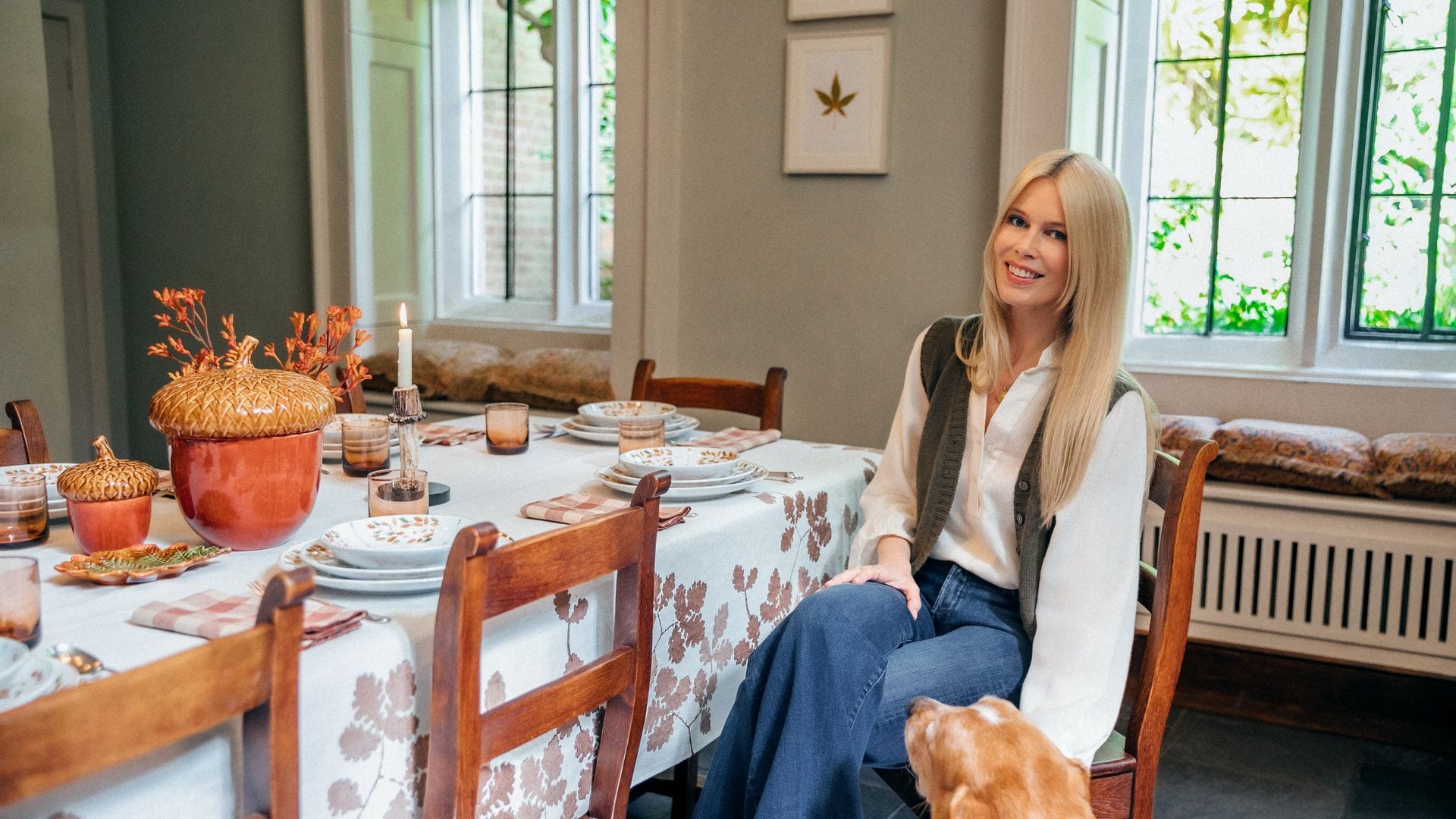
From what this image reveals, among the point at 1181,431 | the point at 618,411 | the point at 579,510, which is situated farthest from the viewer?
the point at 1181,431

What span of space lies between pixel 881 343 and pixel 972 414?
5.38ft

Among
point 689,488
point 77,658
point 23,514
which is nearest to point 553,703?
point 77,658

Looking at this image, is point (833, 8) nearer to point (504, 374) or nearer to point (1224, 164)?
point (1224, 164)

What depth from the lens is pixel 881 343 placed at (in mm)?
3316

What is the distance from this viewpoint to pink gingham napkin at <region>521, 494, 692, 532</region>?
1.55 metres

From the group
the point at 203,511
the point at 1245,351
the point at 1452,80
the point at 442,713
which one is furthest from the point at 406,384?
the point at 1452,80

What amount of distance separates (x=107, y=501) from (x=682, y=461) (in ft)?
2.73

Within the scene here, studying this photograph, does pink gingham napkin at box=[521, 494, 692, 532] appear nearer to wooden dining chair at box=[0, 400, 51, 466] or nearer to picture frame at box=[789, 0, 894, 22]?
wooden dining chair at box=[0, 400, 51, 466]

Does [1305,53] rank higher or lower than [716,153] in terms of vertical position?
higher

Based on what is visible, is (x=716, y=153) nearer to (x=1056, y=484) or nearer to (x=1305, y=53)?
(x=1305, y=53)

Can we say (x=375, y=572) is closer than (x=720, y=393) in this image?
Yes

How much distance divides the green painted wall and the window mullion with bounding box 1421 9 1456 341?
359 cm

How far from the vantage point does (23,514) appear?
4.51ft

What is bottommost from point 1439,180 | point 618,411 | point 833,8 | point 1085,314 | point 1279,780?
point 1279,780
